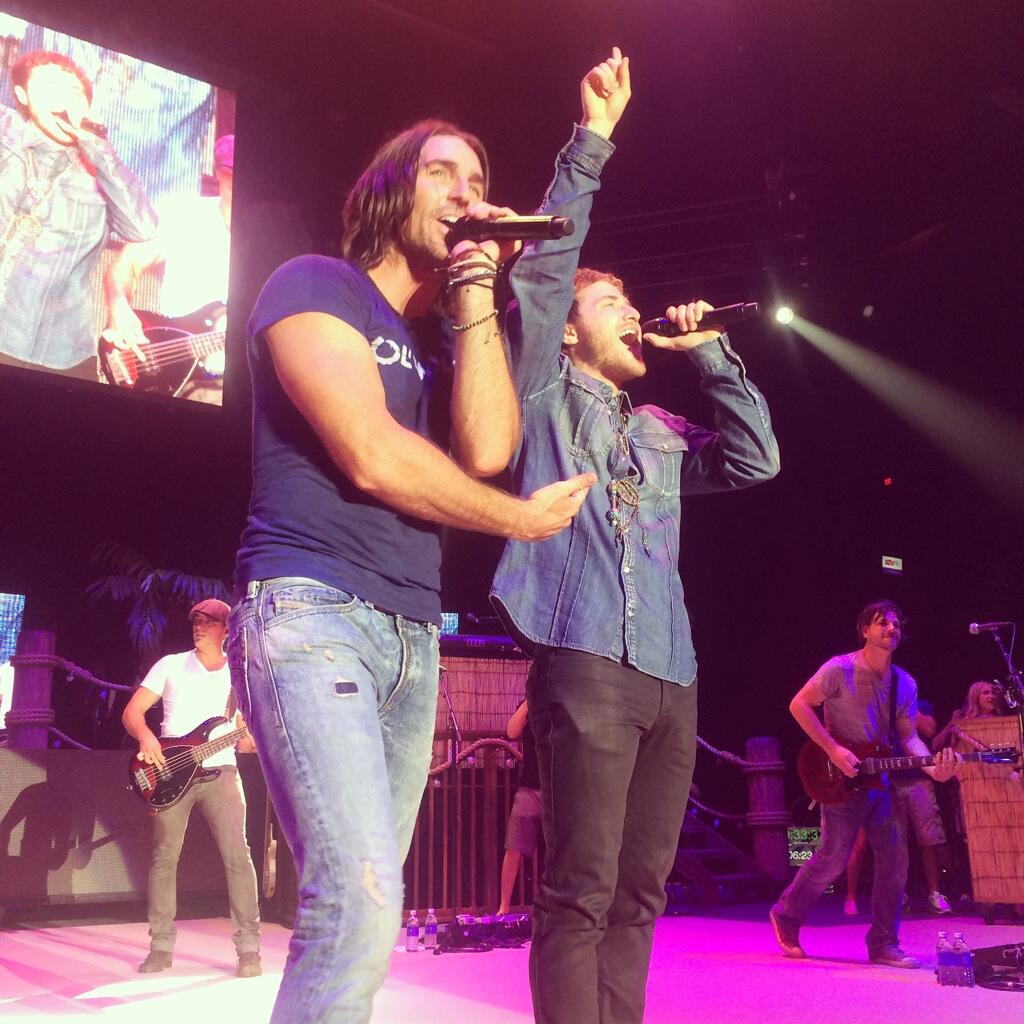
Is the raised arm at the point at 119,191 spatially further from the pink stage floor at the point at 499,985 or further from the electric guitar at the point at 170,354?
the pink stage floor at the point at 499,985

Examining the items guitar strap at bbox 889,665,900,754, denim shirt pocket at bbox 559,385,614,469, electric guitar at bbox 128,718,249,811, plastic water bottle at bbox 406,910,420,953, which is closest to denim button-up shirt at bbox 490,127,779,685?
denim shirt pocket at bbox 559,385,614,469

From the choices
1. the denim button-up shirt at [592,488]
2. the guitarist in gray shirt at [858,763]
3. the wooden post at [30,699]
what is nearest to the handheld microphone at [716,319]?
the denim button-up shirt at [592,488]

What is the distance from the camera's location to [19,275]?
23.2 ft

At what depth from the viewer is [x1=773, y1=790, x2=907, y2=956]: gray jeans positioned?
5.61m

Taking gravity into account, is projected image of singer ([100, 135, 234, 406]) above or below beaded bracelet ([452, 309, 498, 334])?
above

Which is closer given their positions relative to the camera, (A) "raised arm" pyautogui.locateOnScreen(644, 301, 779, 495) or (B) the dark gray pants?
(B) the dark gray pants

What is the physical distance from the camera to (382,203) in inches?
85.6

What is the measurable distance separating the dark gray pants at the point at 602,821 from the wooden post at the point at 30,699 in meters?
6.73

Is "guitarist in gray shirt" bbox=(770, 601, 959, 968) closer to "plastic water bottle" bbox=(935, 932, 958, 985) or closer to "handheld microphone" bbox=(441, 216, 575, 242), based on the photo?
"plastic water bottle" bbox=(935, 932, 958, 985)

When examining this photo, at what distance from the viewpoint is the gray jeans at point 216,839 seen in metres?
5.89

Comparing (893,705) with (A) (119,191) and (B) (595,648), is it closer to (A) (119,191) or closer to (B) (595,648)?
(B) (595,648)

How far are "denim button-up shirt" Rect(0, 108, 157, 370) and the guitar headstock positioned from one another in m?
6.34

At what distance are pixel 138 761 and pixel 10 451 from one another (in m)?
5.55

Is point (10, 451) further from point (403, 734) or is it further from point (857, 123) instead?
point (403, 734)
